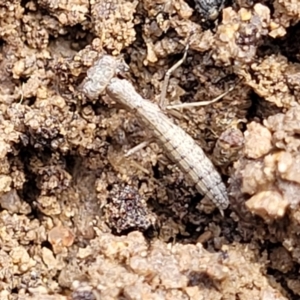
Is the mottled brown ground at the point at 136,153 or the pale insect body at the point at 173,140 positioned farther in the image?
the pale insect body at the point at 173,140

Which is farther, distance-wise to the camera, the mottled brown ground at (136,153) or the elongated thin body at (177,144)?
the elongated thin body at (177,144)

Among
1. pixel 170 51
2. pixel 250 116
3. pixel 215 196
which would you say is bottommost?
pixel 215 196

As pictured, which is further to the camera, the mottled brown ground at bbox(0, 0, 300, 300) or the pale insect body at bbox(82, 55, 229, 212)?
the pale insect body at bbox(82, 55, 229, 212)

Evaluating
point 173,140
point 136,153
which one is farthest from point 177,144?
point 136,153

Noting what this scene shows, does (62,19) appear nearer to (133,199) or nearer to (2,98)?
(2,98)

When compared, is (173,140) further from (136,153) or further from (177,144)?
(136,153)

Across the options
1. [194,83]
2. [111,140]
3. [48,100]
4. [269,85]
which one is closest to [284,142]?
[269,85]
